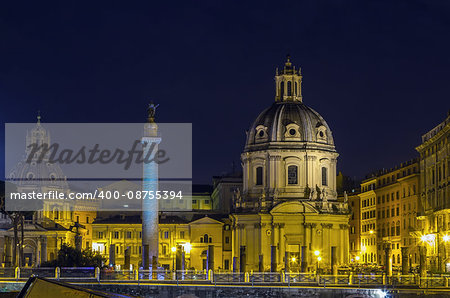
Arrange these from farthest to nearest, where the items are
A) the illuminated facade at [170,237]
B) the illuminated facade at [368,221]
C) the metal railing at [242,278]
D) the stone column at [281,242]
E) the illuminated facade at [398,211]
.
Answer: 1. the illuminated facade at [368,221]
2. the illuminated facade at [170,237]
3. the stone column at [281,242]
4. the illuminated facade at [398,211]
5. the metal railing at [242,278]

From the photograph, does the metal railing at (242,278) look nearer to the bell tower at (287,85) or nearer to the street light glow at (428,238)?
the street light glow at (428,238)

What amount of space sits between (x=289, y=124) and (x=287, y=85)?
250 inches

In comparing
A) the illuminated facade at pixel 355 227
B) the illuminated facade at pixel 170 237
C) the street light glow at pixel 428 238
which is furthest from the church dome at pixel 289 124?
the street light glow at pixel 428 238

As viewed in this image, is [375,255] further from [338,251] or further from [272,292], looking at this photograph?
[272,292]

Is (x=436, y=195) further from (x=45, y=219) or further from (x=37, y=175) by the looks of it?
(x=37, y=175)

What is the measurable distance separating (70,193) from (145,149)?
284 feet

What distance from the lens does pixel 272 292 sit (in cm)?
5944

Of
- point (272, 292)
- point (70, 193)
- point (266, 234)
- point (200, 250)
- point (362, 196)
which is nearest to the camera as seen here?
point (272, 292)

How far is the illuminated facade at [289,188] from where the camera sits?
119m

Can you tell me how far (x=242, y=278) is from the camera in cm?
6316

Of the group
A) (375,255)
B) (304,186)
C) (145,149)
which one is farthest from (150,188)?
(375,255)

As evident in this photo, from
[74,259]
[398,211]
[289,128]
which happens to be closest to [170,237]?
[289,128]

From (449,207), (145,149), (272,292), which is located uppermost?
Answer: (145,149)

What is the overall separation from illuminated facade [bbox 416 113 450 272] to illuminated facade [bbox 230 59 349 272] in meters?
17.0
